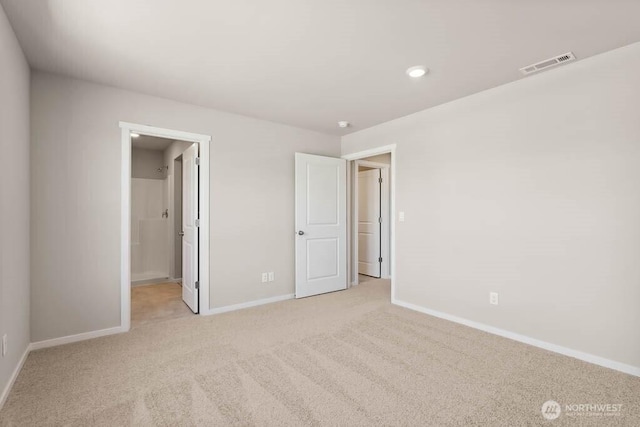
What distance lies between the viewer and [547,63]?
2.48 m

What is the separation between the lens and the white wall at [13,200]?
189cm

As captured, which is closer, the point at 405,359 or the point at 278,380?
the point at 278,380

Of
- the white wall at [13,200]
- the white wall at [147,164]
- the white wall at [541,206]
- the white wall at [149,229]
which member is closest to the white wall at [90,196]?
the white wall at [13,200]

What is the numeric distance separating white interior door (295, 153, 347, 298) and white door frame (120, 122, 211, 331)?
1182 mm

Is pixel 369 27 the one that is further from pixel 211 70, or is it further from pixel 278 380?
pixel 278 380

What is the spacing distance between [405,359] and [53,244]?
121 inches

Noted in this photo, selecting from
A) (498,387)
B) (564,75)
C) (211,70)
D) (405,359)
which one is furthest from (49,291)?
(564,75)

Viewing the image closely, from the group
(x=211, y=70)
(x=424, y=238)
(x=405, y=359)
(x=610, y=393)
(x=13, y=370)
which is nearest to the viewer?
(x=610, y=393)

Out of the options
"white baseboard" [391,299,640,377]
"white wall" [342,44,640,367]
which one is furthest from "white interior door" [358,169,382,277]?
"white baseboard" [391,299,640,377]

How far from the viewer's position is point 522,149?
279cm

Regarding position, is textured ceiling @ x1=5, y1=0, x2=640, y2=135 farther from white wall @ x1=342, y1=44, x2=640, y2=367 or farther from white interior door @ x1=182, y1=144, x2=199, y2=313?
white interior door @ x1=182, y1=144, x2=199, y2=313

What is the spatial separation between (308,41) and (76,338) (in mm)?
3176

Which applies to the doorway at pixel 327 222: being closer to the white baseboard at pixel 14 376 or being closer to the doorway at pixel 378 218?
the doorway at pixel 378 218

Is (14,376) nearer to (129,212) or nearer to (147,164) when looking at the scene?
(129,212)
